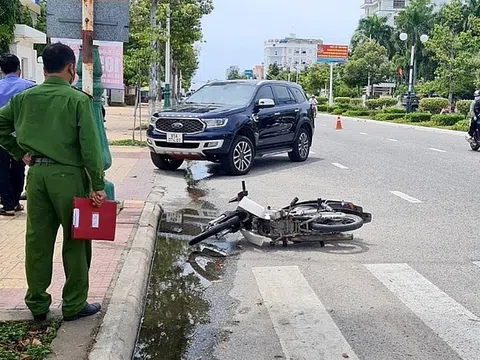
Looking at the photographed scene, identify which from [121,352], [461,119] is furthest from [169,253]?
[461,119]

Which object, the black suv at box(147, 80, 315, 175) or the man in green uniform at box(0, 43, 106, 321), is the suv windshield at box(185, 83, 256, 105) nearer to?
the black suv at box(147, 80, 315, 175)

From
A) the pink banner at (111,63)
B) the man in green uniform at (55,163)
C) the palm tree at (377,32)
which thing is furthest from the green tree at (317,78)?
the man in green uniform at (55,163)

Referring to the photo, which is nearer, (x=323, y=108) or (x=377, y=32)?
(x=323, y=108)

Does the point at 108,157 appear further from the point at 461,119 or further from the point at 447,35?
the point at 447,35

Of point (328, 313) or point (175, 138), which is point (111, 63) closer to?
point (175, 138)

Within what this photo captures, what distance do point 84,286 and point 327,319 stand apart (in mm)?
1867

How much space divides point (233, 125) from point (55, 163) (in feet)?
27.2

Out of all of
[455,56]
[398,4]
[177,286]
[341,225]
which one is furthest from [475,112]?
[398,4]

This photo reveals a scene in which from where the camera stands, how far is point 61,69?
411cm

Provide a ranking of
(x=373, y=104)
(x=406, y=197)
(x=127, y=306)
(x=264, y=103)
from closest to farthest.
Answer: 1. (x=127, y=306)
2. (x=406, y=197)
3. (x=264, y=103)
4. (x=373, y=104)

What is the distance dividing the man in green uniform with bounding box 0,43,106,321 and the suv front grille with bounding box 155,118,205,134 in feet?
25.6

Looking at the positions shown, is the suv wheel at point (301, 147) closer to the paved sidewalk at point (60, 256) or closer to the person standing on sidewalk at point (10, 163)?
the paved sidewalk at point (60, 256)

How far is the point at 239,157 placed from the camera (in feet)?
41.3

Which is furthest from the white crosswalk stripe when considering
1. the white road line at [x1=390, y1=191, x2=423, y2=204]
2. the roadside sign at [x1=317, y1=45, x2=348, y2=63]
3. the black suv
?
the roadside sign at [x1=317, y1=45, x2=348, y2=63]
